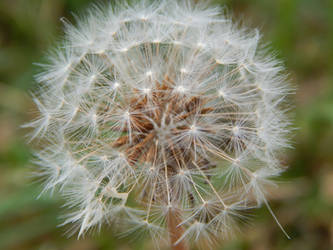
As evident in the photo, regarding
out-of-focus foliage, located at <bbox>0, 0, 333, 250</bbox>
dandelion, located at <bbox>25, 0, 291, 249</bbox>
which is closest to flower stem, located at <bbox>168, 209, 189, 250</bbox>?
dandelion, located at <bbox>25, 0, 291, 249</bbox>

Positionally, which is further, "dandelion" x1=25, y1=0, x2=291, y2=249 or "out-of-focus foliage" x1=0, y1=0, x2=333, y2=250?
"out-of-focus foliage" x1=0, y1=0, x2=333, y2=250

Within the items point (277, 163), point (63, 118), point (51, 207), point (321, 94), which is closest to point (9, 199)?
point (51, 207)

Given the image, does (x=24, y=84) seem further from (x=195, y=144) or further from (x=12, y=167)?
(x=195, y=144)

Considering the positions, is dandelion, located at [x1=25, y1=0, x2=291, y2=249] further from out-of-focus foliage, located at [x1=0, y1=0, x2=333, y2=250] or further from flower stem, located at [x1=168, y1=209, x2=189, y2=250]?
out-of-focus foliage, located at [x1=0, y1=0, x2=333, y2=250]

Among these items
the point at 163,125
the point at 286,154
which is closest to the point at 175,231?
the point at 163,125

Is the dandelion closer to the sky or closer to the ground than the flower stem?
closer to the sky
